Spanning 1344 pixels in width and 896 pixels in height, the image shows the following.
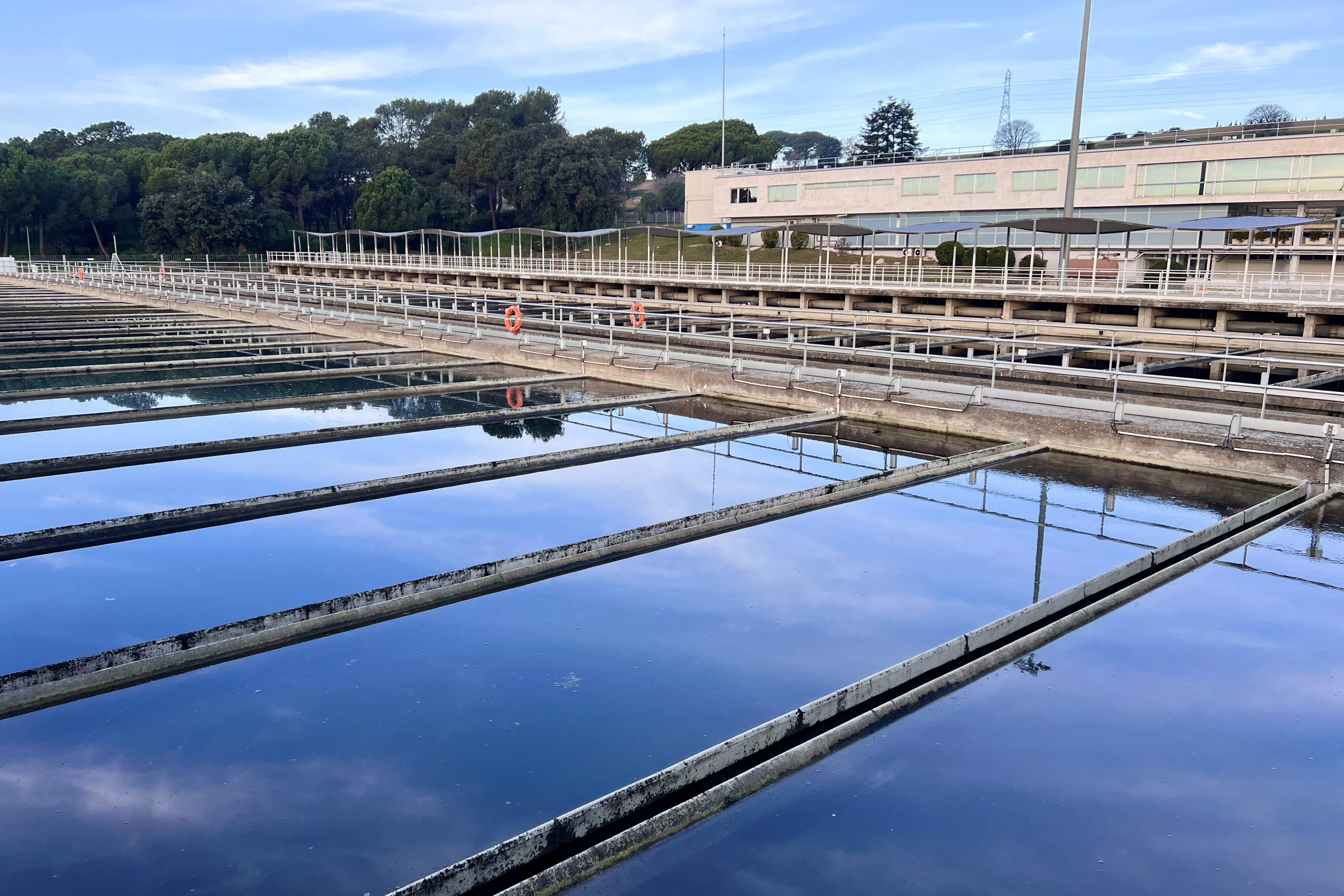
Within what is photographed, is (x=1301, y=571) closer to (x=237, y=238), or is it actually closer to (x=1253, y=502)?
(x=1253, y=502)

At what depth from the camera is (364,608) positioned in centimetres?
730

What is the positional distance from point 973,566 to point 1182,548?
6.06 ft

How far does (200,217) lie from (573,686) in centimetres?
8592

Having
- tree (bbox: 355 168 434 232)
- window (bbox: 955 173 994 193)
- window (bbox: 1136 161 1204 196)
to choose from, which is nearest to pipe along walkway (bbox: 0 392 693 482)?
window (bbox: 1136 161 1204 196)

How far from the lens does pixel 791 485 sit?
1112 cm

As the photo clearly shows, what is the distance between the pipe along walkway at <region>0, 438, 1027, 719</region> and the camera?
608 cm

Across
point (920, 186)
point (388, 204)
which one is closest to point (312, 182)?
point (388, 204)

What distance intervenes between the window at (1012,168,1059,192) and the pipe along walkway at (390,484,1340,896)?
48.2 metres

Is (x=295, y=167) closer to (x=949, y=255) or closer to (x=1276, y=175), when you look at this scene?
(x=949, y=255)

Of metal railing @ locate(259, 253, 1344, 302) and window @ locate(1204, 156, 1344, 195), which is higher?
window @ locate(1204, 156, 1344, 195)

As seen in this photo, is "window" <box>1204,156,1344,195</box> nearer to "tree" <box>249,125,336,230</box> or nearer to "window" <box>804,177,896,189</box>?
"window" <box>804,177,896,189</box>

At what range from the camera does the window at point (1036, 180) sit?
51.6 m

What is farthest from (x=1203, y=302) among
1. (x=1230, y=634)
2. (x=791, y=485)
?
(x=1230, y=634)

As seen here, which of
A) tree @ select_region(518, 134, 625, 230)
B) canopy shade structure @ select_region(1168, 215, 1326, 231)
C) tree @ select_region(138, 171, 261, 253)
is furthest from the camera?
tree @ select_region(518, 134, 625, 230)
